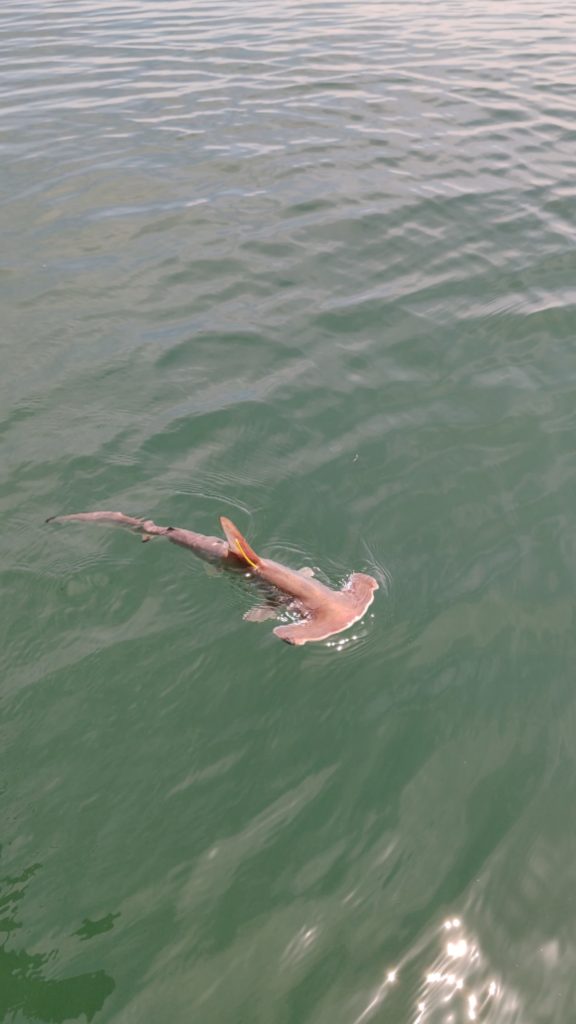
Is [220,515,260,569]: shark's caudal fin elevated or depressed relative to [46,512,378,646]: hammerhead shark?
elevated

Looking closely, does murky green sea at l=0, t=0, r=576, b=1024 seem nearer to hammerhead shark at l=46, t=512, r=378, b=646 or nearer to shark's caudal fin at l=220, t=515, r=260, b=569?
hammerhead shark at l=46, t=512, r=378, b=646

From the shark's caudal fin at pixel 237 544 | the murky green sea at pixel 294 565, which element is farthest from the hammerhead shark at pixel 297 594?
the murky green sea at pixel 294 565

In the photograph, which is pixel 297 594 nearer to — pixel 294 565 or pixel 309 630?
pixel 309 630

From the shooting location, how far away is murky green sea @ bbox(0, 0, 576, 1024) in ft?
15.5

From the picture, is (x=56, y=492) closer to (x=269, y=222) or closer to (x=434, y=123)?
(x=269, y=222)

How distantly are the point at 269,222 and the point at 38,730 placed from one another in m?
8.07

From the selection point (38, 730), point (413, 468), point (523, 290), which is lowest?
point (38, 730)

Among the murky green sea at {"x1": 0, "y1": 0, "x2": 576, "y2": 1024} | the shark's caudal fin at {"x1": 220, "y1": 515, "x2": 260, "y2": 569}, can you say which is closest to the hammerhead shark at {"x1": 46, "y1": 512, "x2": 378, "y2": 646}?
the shark's caudal fin at {"x1": 220, "y1": 515, "x2": 260, "y2": 569}

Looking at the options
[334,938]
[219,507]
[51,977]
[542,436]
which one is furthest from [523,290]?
[51,977]

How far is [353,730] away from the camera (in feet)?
18.8

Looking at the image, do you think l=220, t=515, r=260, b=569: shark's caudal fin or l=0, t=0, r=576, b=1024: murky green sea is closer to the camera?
l=0, t=0, r=576, b=1024: murky green sea

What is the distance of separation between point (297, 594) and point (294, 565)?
727 millimetres

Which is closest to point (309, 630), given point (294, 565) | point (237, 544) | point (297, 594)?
point (297, 594)

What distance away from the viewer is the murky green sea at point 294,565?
186 inches
